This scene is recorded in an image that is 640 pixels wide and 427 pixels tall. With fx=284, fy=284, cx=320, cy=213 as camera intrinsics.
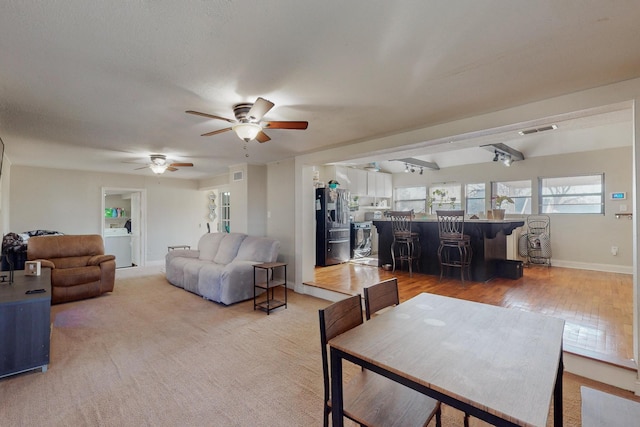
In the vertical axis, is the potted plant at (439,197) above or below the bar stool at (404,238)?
above

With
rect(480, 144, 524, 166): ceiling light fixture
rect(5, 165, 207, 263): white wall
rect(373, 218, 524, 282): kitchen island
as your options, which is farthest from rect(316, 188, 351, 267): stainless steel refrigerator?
rect(5, 165, 207, 263): white wall

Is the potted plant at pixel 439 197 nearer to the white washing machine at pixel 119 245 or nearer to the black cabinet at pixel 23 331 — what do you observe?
the black cabinet at pixel 23 331

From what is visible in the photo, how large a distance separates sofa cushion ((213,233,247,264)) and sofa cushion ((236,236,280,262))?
0.62 ft

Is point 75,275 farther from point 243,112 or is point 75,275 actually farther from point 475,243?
point 475,243

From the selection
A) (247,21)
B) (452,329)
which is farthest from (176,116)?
(452,329)

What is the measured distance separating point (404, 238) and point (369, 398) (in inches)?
156

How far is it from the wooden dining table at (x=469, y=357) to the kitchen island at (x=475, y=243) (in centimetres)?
346

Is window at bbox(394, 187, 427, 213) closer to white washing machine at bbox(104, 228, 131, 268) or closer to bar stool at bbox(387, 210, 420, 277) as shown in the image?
bar stool at bbox(387, 210, 420, 277)

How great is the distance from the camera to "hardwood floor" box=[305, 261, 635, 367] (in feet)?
8.41

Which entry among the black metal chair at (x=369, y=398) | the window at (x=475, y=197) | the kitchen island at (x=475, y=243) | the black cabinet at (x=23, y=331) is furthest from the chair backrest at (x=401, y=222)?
the black cabinet at (x=23, y=331)

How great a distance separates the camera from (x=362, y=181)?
25.3 feet

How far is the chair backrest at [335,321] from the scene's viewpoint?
1.34 meters

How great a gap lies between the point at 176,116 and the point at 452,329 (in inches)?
119

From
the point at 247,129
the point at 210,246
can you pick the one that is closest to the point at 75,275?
the point at 210,246
